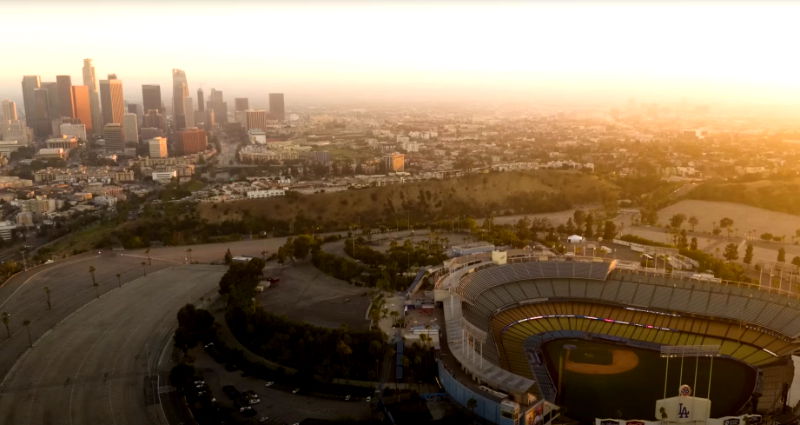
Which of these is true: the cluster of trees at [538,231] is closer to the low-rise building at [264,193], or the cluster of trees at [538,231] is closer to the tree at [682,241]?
the tree at [682,241]

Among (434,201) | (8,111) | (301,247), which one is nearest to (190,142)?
(8,111)

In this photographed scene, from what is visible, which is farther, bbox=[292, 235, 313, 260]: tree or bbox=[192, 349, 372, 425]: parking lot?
bbox=[292, 235, 313, 260]: tree

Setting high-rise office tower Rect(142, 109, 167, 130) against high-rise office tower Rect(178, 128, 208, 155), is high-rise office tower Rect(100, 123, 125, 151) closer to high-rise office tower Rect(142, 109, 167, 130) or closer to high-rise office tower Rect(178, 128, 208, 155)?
high-rise office tower Rect(178, 128, 208, 155)

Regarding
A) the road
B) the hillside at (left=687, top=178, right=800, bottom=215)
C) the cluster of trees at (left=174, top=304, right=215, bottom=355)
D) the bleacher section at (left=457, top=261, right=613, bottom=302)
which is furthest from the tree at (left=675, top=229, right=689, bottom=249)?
the cluster of trees at (left=174, top=304, right=215, bottom=355)

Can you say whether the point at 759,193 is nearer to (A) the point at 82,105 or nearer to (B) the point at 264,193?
(B) the point at 264,193

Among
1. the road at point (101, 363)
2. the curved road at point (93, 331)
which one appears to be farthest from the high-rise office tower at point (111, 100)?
the road at point (101, 363)

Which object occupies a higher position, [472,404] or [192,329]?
[192,329]
